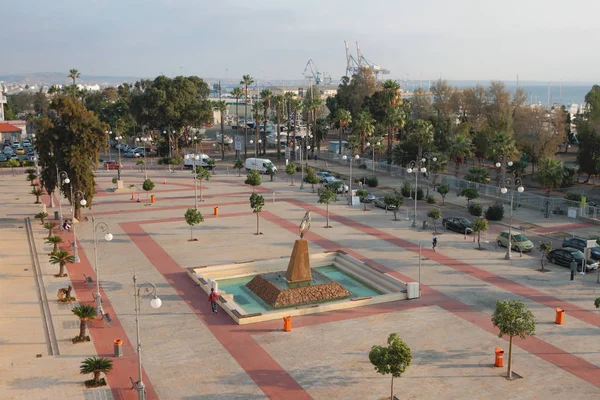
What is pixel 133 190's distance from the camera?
66.4 m

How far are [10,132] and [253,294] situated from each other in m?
116

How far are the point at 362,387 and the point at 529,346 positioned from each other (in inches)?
332

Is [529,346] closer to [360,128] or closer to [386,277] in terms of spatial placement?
[386,277]

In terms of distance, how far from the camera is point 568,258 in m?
37.2

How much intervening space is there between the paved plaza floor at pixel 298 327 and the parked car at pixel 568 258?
0.81 meters

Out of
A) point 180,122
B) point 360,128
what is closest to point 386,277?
point 360,128

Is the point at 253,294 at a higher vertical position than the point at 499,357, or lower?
lower

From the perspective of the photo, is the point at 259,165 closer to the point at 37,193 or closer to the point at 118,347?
the point at 37,193

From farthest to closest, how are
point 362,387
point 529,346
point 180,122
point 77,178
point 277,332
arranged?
point 180,122
point 77,178
point 277,332
point 529,346
point 362,387

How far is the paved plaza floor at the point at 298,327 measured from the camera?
2198 centimetres

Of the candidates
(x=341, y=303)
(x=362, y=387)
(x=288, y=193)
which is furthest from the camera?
(x=288, y=193)

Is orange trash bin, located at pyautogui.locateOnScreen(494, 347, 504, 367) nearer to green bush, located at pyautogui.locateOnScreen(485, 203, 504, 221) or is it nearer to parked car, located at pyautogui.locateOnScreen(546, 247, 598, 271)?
parked car, located at pyautogui.locateOnScreen(546, 247, 598, 271)

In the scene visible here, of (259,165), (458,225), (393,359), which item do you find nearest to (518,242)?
(458,225)

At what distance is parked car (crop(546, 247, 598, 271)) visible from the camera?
3656 cm
